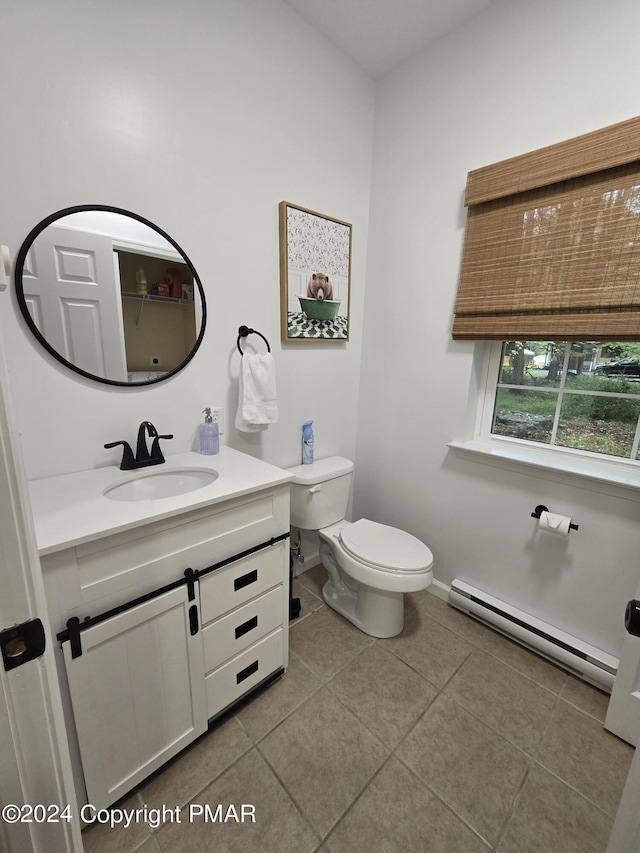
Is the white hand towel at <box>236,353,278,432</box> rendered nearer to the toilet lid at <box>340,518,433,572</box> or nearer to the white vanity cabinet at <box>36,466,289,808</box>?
the white vanity cabinet at <box>36,466,289,808</box>

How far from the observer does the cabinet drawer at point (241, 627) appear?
3.88 feet

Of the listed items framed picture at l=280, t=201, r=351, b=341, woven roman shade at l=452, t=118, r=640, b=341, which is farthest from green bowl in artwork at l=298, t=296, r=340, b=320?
woven roman shade at l=452, t=118, r=640, b=341

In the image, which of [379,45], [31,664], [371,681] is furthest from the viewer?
[379,45]

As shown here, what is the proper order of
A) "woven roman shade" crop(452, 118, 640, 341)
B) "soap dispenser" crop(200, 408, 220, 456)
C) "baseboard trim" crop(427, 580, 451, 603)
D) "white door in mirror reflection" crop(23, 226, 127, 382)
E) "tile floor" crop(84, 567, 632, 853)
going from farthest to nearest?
"baseboard trim" crop(427, 580, 451, 603) < "soap dispenser" crop(200, 408, 220, 456) < "woven roman shade" crop(452, 118, 640, 341) < "white door in mirror reflection" crop(23, 226, 127, 382) < "tile floor" crop(84, 567, 632, 853)

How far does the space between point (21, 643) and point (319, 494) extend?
4.60ft

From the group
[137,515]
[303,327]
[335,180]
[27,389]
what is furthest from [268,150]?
[137,515]

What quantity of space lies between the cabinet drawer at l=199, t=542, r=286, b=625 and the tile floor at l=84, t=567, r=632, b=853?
0.48 meters

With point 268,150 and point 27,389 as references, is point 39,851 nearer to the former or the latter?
point 27,389

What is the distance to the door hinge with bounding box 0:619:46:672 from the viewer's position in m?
0.47

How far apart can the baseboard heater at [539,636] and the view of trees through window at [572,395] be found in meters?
0.81

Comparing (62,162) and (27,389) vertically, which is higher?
(62,162)

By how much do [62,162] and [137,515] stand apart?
1.12m

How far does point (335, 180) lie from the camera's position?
1830mm

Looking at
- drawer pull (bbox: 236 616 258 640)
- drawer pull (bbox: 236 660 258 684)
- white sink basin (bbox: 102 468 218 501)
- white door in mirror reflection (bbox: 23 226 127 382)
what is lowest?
drawer pull (bbox: 236 660 258 684)
